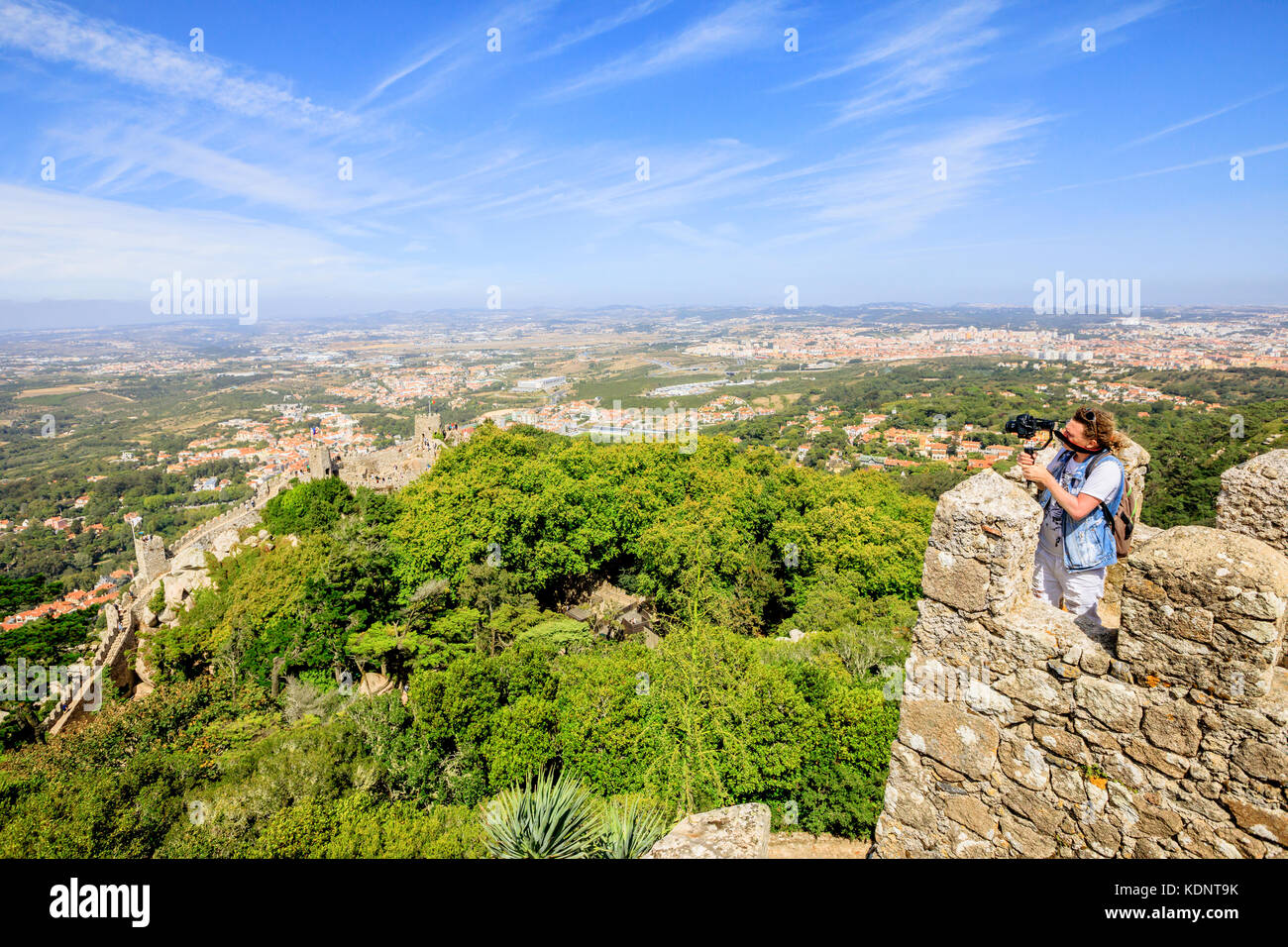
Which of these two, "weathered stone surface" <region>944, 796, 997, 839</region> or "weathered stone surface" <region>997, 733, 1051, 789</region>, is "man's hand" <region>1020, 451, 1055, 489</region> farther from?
"weathered stone surface" <region>944, 796, 997, 839</region>

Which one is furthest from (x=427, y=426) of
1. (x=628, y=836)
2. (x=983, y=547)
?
(x=983, y=547)

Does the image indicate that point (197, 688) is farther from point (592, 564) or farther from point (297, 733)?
point (592, 564)

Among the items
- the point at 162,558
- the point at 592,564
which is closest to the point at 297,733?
the point at 592,564

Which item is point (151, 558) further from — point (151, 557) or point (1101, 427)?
point (1101, 427)

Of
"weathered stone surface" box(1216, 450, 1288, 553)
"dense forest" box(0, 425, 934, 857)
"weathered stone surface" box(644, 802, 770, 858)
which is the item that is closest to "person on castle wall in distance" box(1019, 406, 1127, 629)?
"weathered stone surface" box(1216, 450, 1288, 553)

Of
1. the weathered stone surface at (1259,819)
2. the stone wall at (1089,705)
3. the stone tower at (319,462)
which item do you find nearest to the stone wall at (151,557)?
the stone tower at (319,462)

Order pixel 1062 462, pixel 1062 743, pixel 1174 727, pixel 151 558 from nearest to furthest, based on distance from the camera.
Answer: pixel 1174 727 < pixel 1062 743 < pixel 1062 462 < pixel 151 558

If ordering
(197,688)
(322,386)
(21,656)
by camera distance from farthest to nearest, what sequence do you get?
(322,386), (21,656), (197,688)
